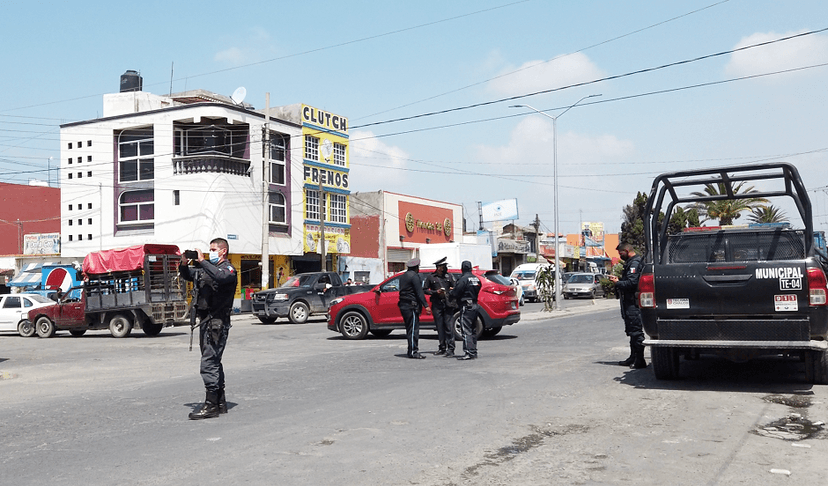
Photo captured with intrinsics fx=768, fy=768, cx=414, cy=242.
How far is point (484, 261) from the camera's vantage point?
39469 mm

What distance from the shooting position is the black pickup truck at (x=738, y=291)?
8.83 metres

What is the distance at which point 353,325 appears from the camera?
1834cm

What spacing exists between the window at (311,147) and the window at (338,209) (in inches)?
112

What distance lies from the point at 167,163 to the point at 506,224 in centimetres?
4651

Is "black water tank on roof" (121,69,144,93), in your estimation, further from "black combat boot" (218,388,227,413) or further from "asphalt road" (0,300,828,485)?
"black combat boot" (218,388,227,413)

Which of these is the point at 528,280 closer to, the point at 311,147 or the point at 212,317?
the point at 311,147

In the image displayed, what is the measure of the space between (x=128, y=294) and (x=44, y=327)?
3542 millimetres

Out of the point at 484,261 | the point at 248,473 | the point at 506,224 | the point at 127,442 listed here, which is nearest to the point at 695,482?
the point at 248,473

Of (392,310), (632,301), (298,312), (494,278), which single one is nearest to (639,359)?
(632,301)

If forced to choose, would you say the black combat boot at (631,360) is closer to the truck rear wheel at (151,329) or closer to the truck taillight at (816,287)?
the truck taillight at (816,287)

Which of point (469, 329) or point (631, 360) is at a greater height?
point (469, 329)

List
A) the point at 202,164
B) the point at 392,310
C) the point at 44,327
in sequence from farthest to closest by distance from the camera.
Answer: the point at 202,164 → the point at 44,327 → the point at 392,310

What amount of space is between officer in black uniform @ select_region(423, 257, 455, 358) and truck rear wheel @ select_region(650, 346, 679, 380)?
15.1 feet

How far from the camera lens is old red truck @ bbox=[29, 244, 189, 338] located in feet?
72.0
